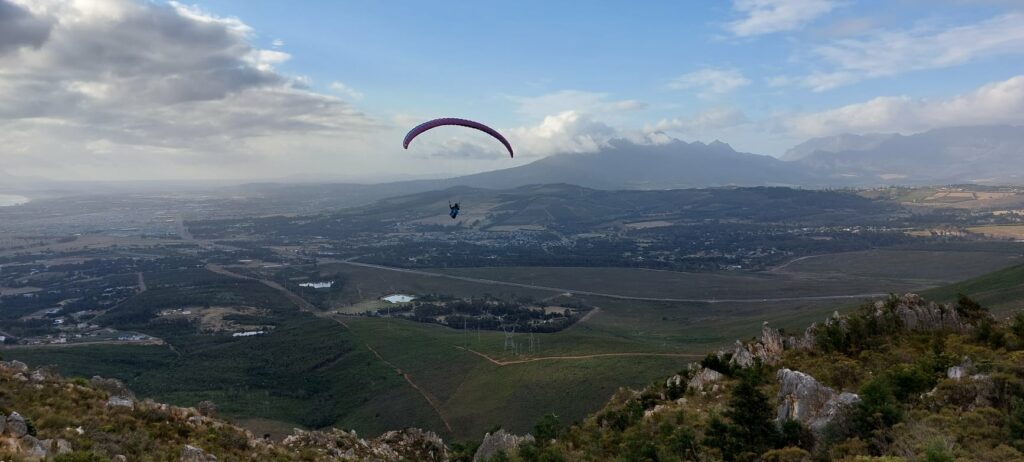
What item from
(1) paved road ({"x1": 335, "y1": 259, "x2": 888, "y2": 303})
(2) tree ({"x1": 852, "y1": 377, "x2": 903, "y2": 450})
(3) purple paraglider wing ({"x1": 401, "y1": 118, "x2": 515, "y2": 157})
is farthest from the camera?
(1) paved road ({"x1": 335, "y1": 259, "x2": 888, "y2": 303})

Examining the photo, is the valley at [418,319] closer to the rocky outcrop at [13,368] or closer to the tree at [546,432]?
the tree at [546,432]

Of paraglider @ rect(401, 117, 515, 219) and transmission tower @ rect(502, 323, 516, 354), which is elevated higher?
paraglider @ rect(401, 117, 515, 219)

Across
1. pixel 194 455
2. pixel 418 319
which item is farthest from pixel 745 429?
pixel 418 319

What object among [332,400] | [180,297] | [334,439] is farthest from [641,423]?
[180,297]

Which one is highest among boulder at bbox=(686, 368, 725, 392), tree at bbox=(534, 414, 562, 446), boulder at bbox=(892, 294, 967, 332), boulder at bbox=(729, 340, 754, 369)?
boulder at bbox=(892, 294, 967, 332)

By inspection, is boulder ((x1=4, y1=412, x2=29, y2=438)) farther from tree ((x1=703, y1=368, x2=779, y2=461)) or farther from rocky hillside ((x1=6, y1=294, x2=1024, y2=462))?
tree ((x1=703, y1=368, x2=779, y2=461))

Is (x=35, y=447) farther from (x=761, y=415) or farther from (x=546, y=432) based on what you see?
(x=546, y=432)

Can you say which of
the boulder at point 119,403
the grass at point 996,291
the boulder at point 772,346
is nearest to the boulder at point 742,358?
the boulder at point 772,346

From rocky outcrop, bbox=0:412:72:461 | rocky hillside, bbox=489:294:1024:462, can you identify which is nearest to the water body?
rocky hillside, bbox=489:294:1024:462
